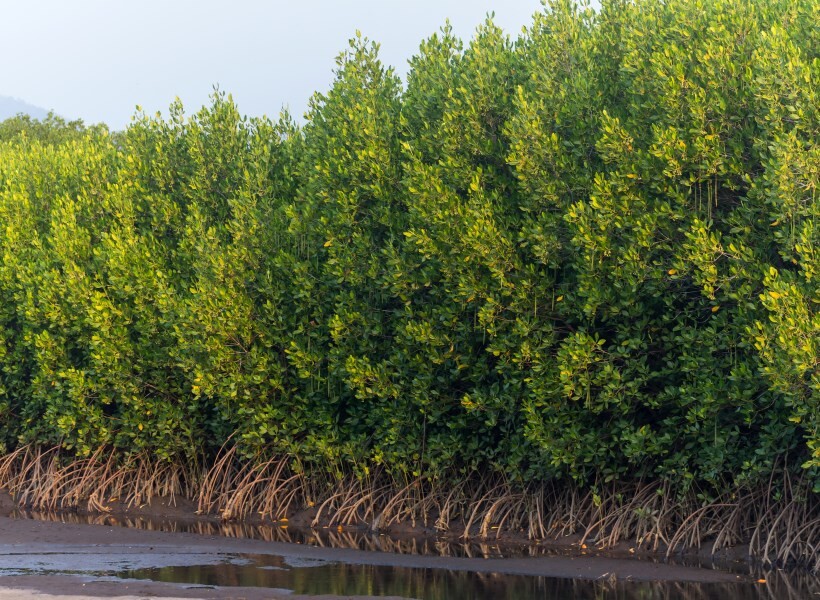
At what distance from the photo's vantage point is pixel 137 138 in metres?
19.5

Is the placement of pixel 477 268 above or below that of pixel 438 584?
above

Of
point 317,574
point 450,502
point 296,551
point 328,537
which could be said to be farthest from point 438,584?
point 328,537

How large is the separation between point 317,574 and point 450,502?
337 cm

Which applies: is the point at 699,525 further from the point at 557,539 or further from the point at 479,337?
the point at 479,337

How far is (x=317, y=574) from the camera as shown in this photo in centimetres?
1352

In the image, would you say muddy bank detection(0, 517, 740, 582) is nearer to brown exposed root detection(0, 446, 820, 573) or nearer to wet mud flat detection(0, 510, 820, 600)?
wet mud flat detection(0, 510, 820, 600)

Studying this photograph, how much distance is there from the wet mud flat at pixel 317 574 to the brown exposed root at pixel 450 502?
718 mm

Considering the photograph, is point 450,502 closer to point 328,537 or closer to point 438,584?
point 328,537

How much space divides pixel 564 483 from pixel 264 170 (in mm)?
6955

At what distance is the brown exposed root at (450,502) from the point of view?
1370cm

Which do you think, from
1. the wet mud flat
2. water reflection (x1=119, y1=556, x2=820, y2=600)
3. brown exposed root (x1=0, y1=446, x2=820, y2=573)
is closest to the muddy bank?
the wet mud flat

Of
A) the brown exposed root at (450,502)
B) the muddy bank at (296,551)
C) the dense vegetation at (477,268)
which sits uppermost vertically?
the dense vegetation at (477,268)

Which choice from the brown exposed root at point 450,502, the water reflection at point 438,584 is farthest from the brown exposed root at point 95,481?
the water reflection at point 438,584

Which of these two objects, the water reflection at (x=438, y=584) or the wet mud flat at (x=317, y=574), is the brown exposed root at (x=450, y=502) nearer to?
the wet mud flat at (x=317, y=574)
